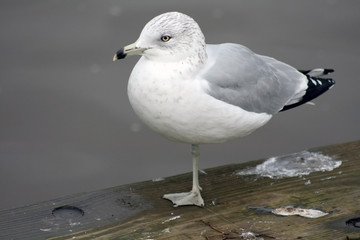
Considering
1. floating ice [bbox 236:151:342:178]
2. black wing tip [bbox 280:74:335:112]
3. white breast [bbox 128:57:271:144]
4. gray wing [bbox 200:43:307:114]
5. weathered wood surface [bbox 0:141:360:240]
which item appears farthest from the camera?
black wing tip [bbox 280:74:335:112]

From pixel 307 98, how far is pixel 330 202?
0.63 meters

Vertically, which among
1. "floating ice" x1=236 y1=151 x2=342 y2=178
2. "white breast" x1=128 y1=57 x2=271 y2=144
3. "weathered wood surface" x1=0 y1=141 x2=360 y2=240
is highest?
"white breast" x1=128 y1=57 x2=271 y2=144

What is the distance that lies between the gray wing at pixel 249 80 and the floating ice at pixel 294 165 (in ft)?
0.63

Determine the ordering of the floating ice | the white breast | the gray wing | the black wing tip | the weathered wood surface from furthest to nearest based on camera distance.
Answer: the black wing tip < the floating ice < the gray wing < the white breast < the weathered wood surface

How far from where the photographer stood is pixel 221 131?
7.86ft

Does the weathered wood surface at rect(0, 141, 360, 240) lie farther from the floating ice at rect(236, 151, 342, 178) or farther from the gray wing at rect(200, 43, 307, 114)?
the gray wing at rect(200, 43, 307, 114)

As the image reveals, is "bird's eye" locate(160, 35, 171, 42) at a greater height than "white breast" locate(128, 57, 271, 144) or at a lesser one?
greater

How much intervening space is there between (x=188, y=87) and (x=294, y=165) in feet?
1.95

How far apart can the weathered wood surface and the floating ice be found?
0.04 meters

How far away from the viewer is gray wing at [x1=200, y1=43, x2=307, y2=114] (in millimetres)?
2422

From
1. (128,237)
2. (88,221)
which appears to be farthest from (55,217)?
(128,237)

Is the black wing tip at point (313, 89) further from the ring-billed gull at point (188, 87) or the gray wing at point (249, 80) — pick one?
the ring-billed gull at point (188, 87)

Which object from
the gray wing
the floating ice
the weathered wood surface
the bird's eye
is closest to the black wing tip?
the gray wing

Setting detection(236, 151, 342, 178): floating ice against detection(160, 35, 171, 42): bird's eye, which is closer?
detection(160, 35, 171, 42): bird's eye
